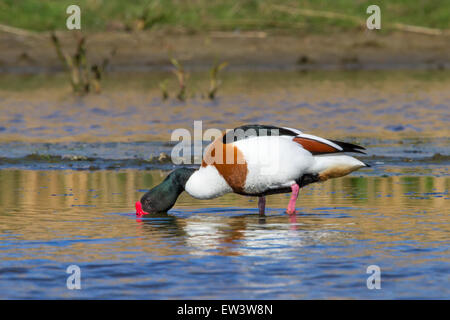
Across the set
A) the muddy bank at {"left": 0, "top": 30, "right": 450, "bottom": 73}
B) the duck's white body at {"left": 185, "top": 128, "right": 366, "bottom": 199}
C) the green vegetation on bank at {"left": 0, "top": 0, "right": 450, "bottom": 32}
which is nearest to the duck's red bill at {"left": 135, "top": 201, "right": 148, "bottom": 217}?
Result: the duck's white body at {"left": 185, "top": 128, "right": 366, "bottom": 199}

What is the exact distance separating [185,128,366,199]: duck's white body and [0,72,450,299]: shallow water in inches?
11.8

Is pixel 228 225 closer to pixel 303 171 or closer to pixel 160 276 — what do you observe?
pixel 303 171

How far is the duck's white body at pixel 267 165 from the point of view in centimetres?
900

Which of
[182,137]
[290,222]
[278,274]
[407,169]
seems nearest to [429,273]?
[278,274]

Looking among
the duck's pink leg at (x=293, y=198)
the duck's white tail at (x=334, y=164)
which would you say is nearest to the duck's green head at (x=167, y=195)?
the duck's pink leg at (x=293, y=198)

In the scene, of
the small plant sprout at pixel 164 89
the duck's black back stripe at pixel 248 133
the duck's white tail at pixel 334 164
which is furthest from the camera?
the small plant sprout at pixel 164 89

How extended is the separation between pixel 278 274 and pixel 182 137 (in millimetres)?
9287

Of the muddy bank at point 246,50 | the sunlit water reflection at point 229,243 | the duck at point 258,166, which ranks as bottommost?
the sunlit water reflection at point 229,243

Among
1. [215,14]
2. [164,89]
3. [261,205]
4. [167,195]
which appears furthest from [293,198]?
[215,14]

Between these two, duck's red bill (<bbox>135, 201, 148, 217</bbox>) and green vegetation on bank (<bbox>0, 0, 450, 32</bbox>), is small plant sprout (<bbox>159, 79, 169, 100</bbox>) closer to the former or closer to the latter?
green vegetation on bank (<bbox>0, 0, 450, 32</bbox>)

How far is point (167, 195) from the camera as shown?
9.45 meters

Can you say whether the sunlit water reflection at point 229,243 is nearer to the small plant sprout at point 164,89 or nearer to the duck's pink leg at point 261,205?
the duck's pink leg at point 261,205

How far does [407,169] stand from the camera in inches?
490
